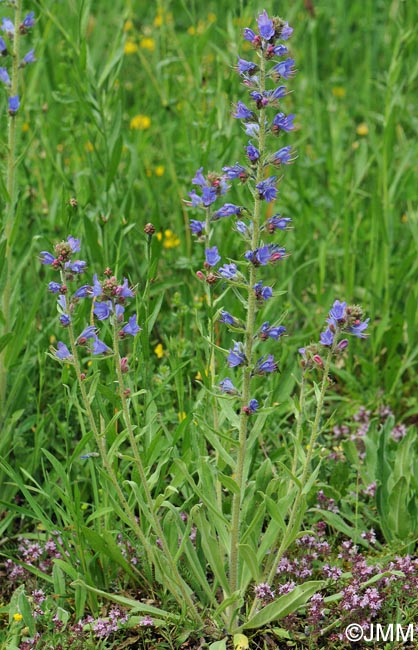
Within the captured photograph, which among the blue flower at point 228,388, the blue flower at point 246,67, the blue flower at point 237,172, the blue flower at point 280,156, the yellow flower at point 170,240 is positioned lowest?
the blue flower at point 228,388

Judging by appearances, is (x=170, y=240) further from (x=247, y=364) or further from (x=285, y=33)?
(x=285, y=33)

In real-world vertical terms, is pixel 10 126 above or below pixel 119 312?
above

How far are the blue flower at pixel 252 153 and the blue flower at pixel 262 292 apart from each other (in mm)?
321

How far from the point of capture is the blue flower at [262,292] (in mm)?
2385

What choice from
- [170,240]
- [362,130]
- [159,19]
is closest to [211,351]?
[170,240]

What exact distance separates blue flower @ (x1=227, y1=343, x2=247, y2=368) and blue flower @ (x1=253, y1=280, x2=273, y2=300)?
0.16 meters

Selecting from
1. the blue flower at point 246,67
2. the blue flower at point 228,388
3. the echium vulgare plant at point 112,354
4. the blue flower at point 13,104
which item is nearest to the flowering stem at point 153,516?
the echium vulgare plant at point 112,354

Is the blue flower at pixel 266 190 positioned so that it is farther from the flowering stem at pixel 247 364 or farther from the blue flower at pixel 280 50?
the blue flower at pixel 280 50

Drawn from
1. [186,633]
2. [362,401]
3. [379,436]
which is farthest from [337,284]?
[186,633]

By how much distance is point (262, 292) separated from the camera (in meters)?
2.40

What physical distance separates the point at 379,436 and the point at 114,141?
1.62m

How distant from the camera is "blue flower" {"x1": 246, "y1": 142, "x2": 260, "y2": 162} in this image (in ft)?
7.64

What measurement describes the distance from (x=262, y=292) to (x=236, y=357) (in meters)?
0.19

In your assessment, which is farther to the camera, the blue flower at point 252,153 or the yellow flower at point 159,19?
the yellow flower at point 159,19
